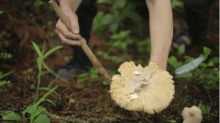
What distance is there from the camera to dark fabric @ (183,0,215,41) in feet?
10.5

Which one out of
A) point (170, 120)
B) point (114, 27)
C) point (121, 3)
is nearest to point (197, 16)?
point (121, 3)

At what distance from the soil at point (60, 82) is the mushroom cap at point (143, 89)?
12.3 inches

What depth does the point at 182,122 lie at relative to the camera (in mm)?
1972

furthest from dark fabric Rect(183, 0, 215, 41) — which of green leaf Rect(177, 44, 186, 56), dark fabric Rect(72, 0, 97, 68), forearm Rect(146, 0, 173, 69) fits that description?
forearm Rect(146, 0, 173, 69)

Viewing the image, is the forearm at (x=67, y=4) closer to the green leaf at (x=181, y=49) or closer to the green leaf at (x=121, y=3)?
the green leaf at (x=121, y=3)

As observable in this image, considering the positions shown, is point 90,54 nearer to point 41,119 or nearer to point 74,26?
point 74,26

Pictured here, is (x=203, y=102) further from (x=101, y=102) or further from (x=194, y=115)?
A: (x=101, y=102)

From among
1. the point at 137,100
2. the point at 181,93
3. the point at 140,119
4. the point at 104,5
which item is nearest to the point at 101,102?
the point at 140,119

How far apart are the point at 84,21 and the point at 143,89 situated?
173cm

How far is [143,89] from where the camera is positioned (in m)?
1.58

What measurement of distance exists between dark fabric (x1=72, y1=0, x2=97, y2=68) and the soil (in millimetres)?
293

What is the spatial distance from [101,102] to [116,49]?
181 centimetres

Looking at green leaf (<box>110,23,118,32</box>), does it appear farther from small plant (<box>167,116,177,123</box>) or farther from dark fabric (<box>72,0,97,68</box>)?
small plant (<box>167,116,177,123</box>)

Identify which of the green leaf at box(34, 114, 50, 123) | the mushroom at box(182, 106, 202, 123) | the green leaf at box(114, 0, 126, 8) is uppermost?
the green leaf at box(114, 0, 126, 8)
